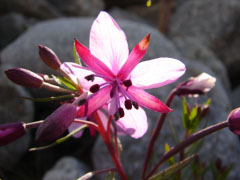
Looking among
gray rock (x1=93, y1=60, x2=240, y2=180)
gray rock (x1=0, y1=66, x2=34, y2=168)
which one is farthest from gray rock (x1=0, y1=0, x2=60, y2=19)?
gray rock (x1=93, y1=60, x2=240, y2=180)

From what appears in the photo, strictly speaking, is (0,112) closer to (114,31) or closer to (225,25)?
(114,31)

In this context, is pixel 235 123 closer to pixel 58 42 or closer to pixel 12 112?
pixel 12 112

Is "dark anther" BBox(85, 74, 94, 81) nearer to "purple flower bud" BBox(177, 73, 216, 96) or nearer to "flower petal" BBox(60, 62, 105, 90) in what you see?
"flower petal" BBox(60, 62, 105, 90)

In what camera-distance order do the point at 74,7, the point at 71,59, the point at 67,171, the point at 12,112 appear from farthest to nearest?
the point at 74,7 < the point at 71,59 < the point at 12,112 < the point at 67,171

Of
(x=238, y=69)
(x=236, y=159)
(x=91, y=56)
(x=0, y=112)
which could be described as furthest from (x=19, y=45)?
(x=238, y=69)

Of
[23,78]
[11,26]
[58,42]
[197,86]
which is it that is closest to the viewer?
[23,78]

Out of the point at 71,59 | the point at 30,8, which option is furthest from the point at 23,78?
the point at 30,8
